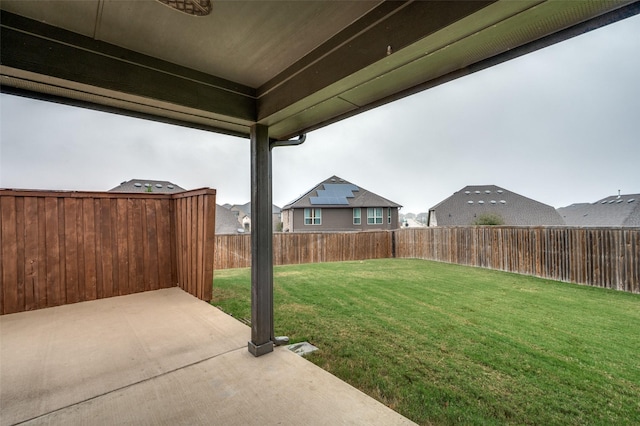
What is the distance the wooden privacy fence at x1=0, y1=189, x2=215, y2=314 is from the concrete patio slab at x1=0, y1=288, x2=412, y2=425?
1.84ft

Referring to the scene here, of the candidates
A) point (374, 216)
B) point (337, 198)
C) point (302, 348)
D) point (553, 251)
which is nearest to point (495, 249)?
point (553, 251)

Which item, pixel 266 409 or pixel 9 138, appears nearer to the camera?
pixel 266 409

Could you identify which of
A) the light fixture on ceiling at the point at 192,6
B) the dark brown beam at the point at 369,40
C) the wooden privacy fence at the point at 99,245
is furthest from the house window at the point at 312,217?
the light fixture on ceiling at the point at 192,6

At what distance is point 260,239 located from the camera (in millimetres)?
2273

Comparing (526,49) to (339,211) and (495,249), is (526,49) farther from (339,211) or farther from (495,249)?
(339,211)

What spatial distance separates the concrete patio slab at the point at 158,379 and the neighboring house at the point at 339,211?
1526 cm

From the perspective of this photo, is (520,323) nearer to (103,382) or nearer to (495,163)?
(103,382)

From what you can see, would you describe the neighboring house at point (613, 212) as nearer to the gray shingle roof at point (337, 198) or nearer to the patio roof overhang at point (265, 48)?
the patio roof overhang at point (265, 48)

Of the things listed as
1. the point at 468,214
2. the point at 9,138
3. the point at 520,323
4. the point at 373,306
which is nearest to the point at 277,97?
the point at 373,306

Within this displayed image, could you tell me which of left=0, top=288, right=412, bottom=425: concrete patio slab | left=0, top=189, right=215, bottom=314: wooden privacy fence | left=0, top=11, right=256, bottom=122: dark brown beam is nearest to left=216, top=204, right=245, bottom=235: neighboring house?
left=0, top=189, right=215, bottom=314: wooden privacy fence

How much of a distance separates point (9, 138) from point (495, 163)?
19090 millimetres

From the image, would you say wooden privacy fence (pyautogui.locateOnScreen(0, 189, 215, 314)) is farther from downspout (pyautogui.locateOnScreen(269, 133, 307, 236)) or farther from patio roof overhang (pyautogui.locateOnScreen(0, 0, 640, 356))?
patio roof overhang (pyautogui.locateOnScreen(0, 0, 640, 356))

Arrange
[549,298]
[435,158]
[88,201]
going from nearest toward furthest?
[88,201] → [549,298] → [435,158]

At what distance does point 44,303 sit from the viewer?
339 cm
